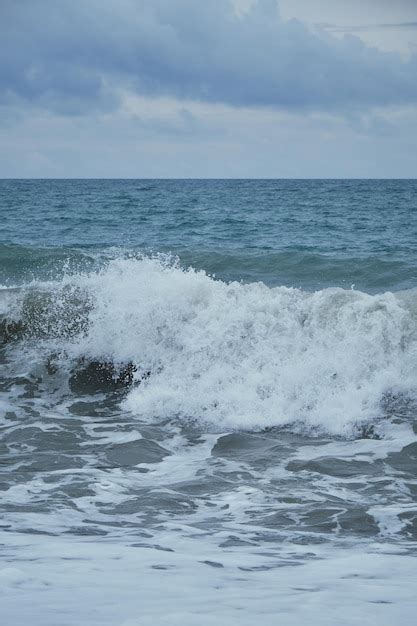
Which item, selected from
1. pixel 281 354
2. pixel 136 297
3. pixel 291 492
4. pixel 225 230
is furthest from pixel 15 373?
pixel 225 230

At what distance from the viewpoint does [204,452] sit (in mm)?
6441

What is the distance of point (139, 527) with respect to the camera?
4.64m

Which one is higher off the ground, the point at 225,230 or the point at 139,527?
the point at 225,230

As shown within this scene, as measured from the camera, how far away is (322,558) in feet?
13.2

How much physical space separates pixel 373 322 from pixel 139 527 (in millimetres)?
4701

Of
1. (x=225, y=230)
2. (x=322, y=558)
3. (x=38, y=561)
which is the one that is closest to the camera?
(x=38, y=561)

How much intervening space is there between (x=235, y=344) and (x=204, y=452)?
8.03 ft

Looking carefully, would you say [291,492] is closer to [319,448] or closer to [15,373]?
[319,448]

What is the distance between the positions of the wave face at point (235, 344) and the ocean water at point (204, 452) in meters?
0.03

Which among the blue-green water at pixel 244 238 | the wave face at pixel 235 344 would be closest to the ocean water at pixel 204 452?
the wave face at pixel 235 344

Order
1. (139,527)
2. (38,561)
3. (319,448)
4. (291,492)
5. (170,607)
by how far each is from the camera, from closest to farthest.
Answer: (170,607) → (38,561) → (139,527) → (291,492) → (319,448)

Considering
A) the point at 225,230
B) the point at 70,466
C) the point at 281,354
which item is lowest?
the point at 70,466

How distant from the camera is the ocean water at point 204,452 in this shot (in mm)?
3395

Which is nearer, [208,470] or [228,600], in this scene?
[228,600]
